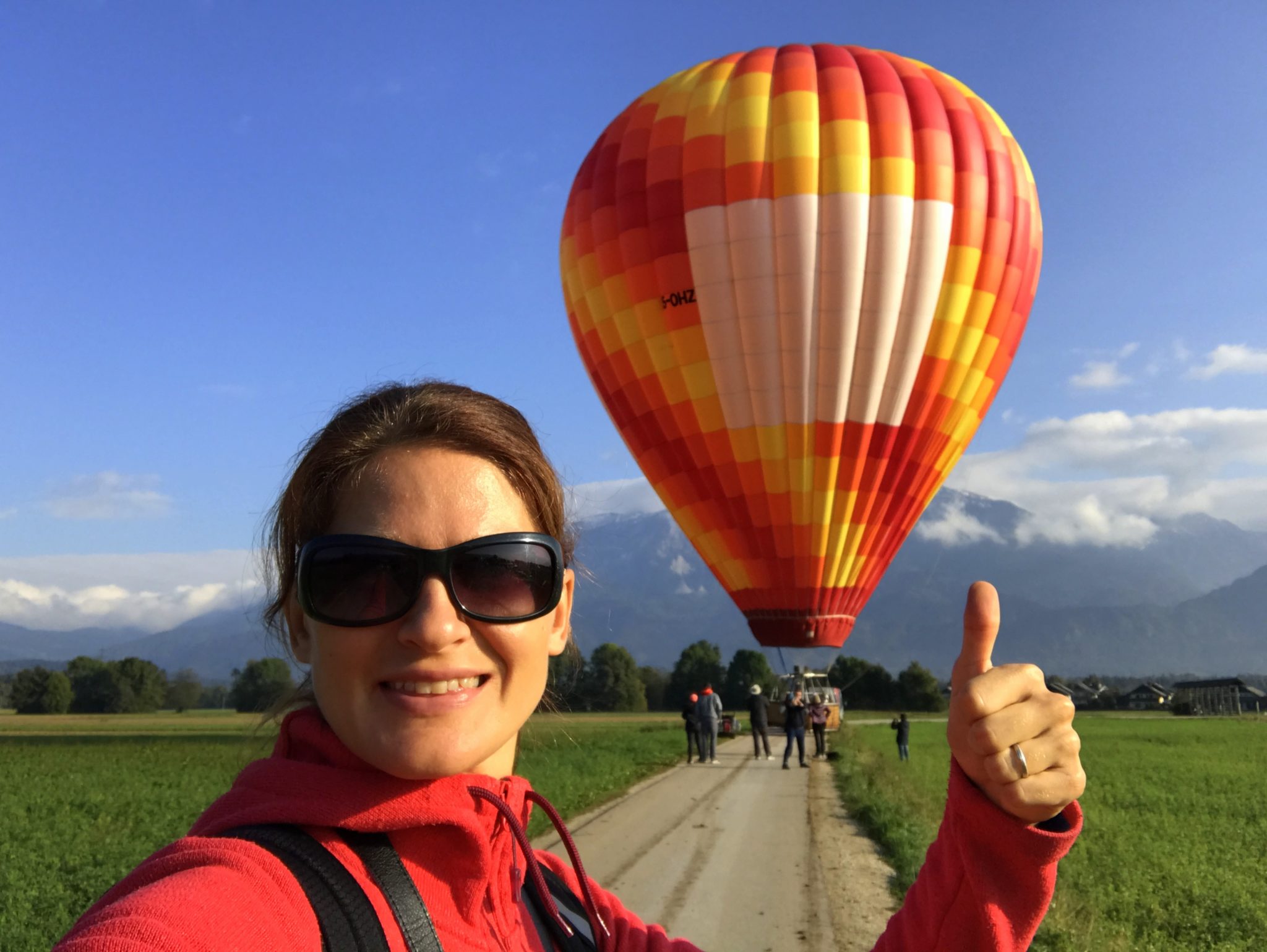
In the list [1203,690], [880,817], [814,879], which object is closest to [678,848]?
[814,879]

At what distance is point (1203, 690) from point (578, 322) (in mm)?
98515

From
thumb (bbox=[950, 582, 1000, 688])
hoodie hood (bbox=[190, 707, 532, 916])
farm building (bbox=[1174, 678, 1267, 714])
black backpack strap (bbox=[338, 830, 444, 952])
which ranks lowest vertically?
farm building (bbox=[1174, 678, 1267, 714])

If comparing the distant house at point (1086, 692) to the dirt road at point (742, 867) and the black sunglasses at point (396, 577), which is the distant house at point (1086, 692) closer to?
the black sunglasses at point (396, 577)

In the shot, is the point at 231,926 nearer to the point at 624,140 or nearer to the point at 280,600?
the point at 280,600

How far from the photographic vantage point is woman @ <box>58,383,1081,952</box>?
1220mm

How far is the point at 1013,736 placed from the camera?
1.41m

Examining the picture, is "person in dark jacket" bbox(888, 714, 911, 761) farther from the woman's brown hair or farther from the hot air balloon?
the woman's brown hair

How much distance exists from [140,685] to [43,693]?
8.03m

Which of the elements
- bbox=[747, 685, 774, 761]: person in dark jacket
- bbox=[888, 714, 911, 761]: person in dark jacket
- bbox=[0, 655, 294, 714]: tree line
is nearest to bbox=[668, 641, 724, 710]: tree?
bbox=[0, 655, 294, 714]: tree line

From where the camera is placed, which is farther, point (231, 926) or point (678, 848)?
→ point (678, 848)

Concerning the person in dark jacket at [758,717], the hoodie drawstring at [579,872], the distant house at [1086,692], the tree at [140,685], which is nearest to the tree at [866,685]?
the tree at [140,685]

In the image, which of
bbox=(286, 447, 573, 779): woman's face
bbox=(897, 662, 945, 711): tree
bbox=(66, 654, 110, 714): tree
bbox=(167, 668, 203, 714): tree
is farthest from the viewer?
bbox=(167, 668, 203, 714): tree

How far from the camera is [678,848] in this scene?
991 cm

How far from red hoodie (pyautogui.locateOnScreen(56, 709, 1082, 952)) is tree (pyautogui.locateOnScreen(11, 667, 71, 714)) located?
97.7m
